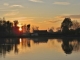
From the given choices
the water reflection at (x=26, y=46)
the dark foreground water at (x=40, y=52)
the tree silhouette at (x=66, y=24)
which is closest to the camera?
the dark foreground water at (x=40, y=52)

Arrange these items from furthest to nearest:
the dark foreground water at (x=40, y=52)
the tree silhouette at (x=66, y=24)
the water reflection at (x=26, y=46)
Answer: the tree silhouette at (x=66, y=24)
the water reflection at (x=26, y=46)
the dark foreground water at (x=40, y=52)

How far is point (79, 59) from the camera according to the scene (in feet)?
71.6

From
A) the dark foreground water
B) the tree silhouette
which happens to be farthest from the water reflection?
the tree silhouette

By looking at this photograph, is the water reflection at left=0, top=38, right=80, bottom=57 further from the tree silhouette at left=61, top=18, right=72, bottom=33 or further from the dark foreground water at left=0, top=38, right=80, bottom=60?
the tree silhouette at left=61, top=18, right=72, bottom=33

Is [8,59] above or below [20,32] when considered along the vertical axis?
above

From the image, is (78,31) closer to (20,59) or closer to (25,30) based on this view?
(25,30)

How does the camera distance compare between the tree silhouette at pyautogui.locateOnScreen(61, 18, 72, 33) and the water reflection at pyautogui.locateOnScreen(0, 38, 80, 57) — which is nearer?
the water reflection at pyautogui.locateOnScreen(0, 38, 80, 57)

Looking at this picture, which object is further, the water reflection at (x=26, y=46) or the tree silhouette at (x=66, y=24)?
the tree silhouette at (x=66, y=24)

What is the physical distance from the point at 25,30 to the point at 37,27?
42.7 ft

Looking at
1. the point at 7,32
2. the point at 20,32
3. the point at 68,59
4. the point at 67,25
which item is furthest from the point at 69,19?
the point at 68,59

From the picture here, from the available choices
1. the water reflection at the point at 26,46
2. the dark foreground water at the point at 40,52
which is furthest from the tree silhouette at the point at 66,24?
the dark foreground water at the point at 40,52

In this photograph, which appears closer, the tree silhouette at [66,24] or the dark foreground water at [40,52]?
the dark foreground water at [40,52]

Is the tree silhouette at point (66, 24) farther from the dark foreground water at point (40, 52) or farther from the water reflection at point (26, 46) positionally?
the dark foreground water at point (40, 52)

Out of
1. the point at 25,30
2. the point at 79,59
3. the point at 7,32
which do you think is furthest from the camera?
the point at 25,30
